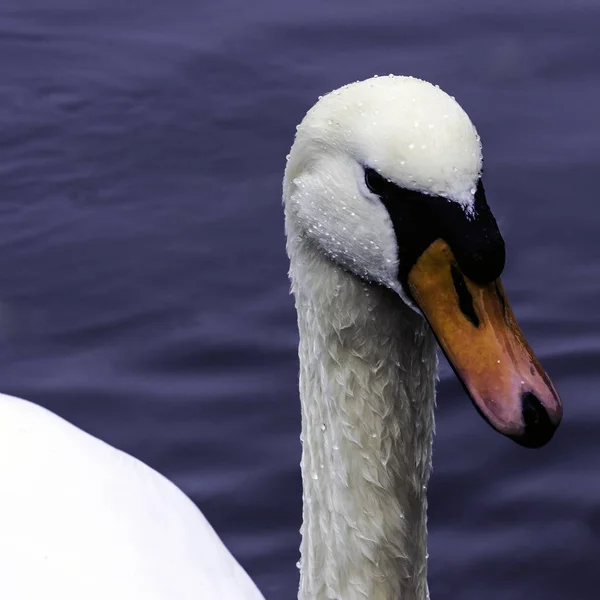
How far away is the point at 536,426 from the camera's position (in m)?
3.05

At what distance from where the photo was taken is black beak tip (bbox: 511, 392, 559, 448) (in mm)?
3045

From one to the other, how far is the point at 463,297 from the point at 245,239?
3464mm

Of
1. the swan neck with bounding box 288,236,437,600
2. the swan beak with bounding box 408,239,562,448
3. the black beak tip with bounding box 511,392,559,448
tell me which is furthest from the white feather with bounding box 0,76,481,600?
the black beak tip with bounding box 511,392,559,448

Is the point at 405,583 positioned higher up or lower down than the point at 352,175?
lower down

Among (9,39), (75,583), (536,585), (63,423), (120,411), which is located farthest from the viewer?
(9,39)

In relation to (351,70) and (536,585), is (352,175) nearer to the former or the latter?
(536,585)

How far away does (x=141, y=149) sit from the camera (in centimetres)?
736

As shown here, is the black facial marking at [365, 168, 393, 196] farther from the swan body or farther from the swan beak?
the swan body

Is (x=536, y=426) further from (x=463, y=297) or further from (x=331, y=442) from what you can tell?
(x=331, y=442)

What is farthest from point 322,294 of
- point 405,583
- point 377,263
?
point 405,583

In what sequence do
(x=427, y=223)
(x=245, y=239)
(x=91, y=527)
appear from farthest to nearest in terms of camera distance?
(x=245, y=239), (x=91, y=527), (x=427, y=223)

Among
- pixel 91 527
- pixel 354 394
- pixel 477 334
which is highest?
pixel 477 334

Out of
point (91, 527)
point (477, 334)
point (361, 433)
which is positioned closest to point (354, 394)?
point (361, 433)

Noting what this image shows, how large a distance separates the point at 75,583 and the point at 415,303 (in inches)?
45.6
